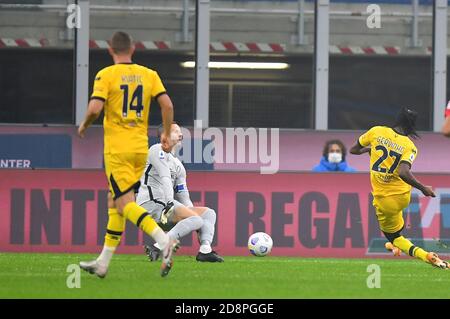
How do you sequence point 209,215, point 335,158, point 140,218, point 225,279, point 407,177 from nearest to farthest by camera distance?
point 140,218
point 225,279
point 407,177
point 209,215
point 335,158

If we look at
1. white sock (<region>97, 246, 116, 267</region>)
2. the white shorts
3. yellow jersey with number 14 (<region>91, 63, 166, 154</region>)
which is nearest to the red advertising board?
the white shorts

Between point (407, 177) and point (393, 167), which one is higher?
point (393, 167)

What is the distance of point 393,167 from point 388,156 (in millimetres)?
140

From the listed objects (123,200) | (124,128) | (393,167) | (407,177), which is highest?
(124,128)

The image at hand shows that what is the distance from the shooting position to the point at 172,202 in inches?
595

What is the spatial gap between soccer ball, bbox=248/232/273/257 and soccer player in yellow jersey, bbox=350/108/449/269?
1602 millimetres

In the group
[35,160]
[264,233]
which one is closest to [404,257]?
[264,233]

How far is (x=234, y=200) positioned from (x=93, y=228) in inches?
76.0

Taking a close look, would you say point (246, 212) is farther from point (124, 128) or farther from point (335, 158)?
point (124, 128)

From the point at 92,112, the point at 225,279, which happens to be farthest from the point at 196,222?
the point at 92,112

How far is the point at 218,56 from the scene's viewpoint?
22.7 m

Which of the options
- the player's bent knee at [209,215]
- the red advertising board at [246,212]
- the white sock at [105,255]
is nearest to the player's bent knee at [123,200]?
the white sock at [105,255]

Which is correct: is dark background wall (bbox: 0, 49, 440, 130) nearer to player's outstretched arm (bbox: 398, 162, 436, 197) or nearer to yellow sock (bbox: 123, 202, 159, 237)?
player's outstretched arm (bbox: 398, 162, 436, 197)

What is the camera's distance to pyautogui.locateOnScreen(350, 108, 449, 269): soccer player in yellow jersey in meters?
15.1
